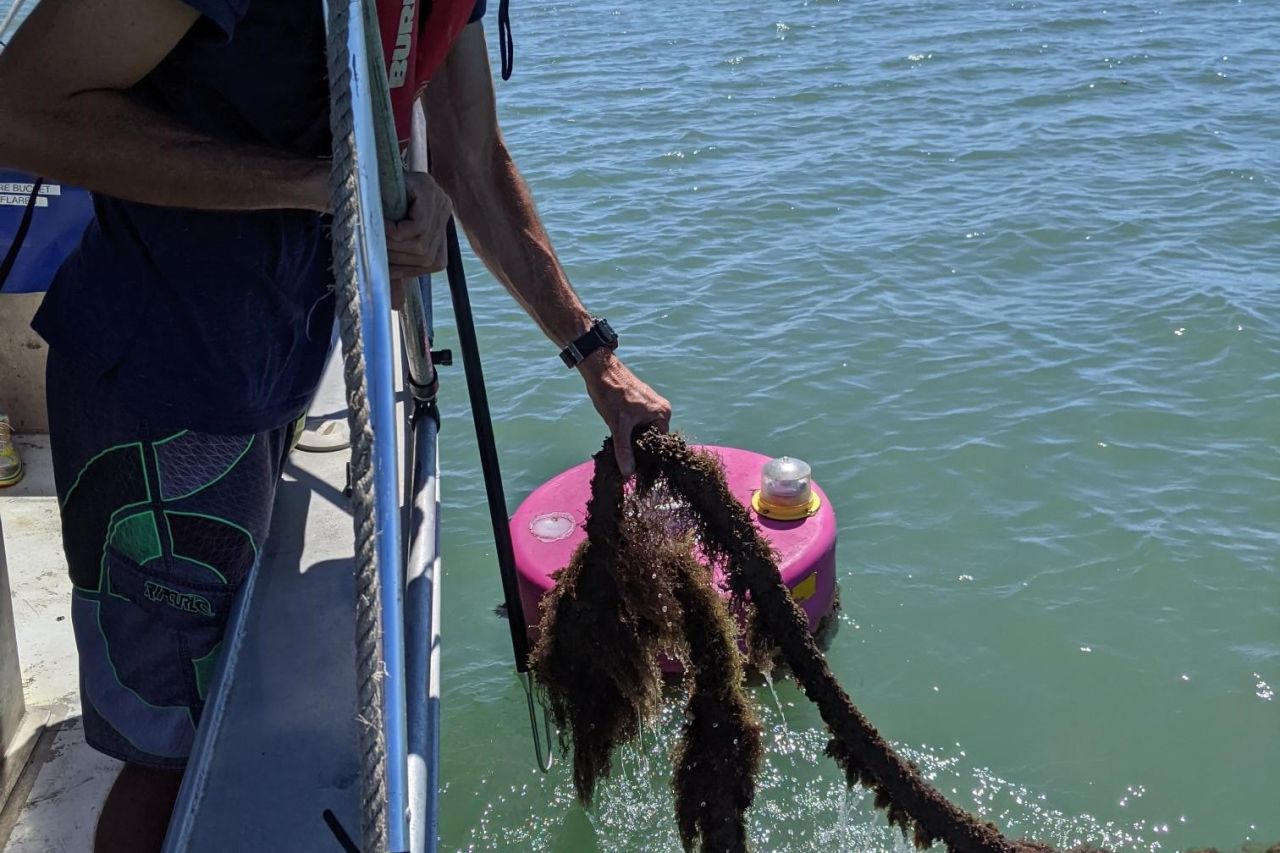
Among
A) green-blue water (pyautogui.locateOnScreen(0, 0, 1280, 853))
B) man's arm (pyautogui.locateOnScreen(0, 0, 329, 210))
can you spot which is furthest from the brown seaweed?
green-blue water (pyautogui.locateOnScreen(0, 0, 1280, 853))

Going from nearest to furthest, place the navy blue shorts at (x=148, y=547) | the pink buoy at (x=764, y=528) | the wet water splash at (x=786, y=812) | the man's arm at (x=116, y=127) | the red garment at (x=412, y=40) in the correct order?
the man's arm at (x=116, y=127) → the red garment at (x=412, y=40) → the navy blue shorts at (x=148, y=547) → the wet water splash at (x=786, y=812) → the pink buoy at (x=764, y=528)

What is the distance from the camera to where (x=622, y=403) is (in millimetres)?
2418

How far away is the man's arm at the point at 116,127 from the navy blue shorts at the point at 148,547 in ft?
1.66

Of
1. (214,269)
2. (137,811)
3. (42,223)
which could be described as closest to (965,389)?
(42,223)

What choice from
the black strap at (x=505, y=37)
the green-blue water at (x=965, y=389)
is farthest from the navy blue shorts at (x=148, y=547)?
the green-blue water at (x=965, y=389)

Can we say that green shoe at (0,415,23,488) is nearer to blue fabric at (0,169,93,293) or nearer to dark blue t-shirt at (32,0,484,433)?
blue fabric at (0,169,93,293)

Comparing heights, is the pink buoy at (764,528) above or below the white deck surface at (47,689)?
below

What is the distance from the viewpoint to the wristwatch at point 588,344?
2508mm

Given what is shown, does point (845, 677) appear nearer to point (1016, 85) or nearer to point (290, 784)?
point (290, 784)

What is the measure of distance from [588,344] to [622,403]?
0.17 metres

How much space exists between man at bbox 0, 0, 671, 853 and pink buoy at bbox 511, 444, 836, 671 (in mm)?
1935

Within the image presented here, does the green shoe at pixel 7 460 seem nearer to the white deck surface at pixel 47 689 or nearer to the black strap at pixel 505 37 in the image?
the white deck surface at pixel 47 689

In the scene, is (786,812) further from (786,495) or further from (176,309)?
(176,309)

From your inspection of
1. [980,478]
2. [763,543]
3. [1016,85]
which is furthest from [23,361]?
[1016,85]
